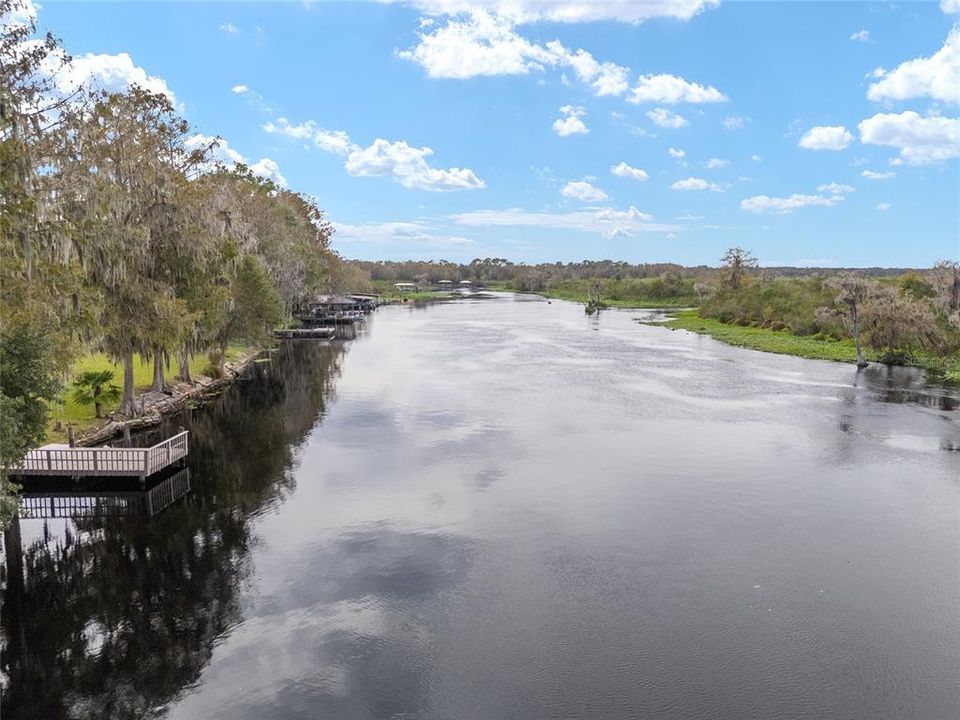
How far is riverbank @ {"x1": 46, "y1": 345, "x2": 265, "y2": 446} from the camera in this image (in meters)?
27.3

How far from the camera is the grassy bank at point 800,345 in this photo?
164 feet

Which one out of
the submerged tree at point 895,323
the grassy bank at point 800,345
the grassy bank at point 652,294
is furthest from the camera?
the grassy bank at point 652,294

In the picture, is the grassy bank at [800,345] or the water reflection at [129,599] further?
the grassy bank at [800,345]

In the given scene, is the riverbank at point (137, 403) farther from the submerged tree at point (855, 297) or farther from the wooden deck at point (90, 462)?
the submerged tree at point (855, 297)

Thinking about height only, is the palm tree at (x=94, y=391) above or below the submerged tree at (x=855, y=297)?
below

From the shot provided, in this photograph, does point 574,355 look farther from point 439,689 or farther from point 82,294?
point 439,689

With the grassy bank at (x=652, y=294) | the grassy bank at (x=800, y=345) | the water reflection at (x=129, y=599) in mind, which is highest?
the grassy bank at (x=652, y=294)

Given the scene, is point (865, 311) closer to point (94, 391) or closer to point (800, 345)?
point (800, 345)

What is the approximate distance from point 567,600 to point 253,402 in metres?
27.8

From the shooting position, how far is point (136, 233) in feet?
91.2

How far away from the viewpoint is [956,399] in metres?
38.6

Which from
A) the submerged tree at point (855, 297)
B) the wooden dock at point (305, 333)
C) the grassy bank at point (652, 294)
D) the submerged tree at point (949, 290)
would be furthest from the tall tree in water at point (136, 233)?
the grassy bank at point (652, 294)

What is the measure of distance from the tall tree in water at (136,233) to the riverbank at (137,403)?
115 cm

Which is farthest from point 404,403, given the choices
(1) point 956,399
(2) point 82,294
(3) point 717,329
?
(3) point 717,329
